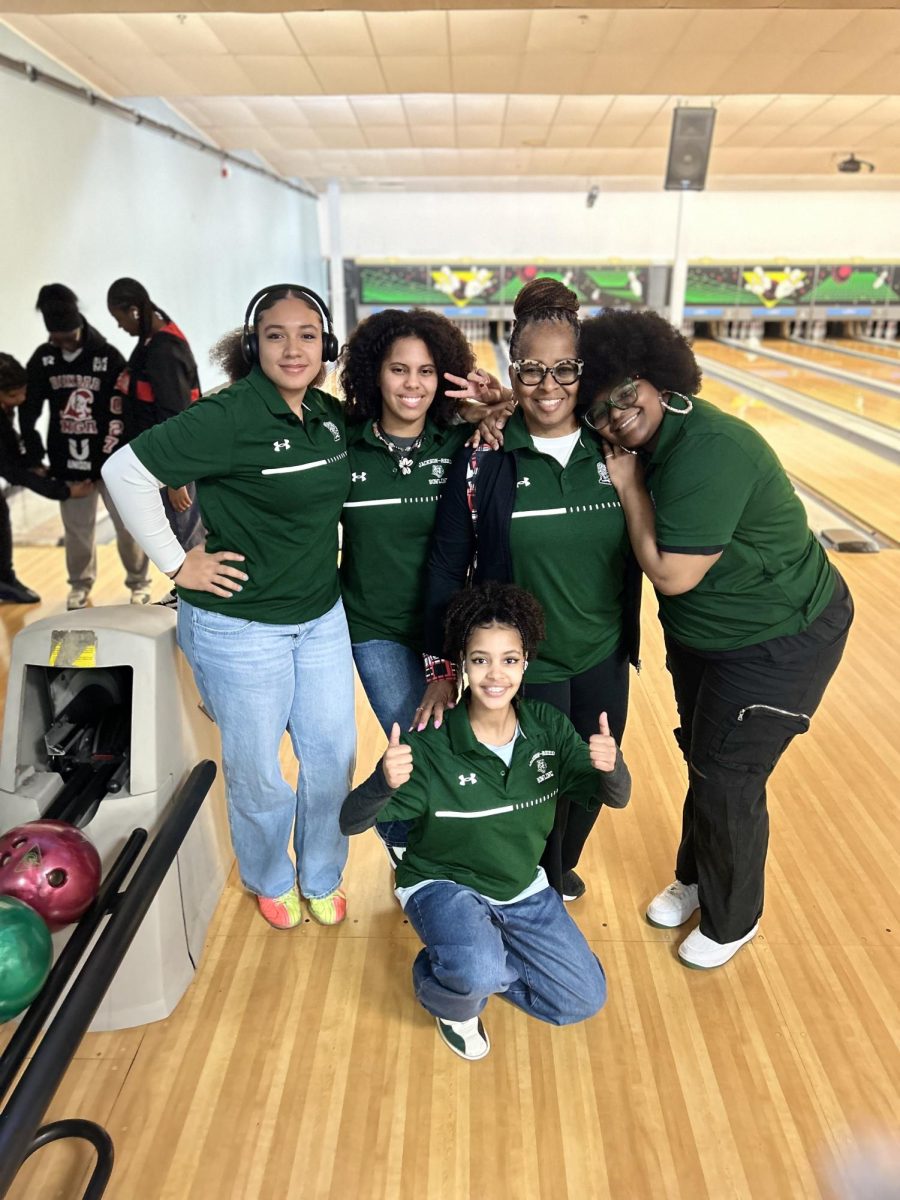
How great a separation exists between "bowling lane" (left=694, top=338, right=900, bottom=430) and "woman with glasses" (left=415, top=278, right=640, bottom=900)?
5809 millimetres

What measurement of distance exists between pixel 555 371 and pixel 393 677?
613 millimetres

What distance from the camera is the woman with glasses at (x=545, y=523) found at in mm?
1311

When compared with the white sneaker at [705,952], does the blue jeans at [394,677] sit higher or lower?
higher

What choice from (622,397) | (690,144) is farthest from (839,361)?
(622,397)

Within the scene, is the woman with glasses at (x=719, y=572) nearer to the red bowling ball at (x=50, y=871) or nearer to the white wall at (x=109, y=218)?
the red bowling ball at (x=50, y=871)

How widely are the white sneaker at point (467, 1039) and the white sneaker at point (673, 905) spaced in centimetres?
45

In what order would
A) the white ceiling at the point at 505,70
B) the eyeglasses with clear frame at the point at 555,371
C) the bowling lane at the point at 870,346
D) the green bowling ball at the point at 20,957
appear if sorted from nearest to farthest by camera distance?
the green bowling ball at the point at 20,957 → the eyeglasses with clear frame at the point at 555,371 → the white ceiling at the point at 505,70 → the bowling lane at the point at 870,346

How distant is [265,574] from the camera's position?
1416mm

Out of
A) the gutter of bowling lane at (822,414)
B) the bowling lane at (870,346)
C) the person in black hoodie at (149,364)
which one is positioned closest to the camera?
the person in black hoodie at (149,364)

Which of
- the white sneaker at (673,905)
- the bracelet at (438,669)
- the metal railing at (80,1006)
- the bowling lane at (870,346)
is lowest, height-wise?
the white sneaker at (673,905)

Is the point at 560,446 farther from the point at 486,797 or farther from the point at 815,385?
the point at 815,385

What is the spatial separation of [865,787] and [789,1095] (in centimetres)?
101

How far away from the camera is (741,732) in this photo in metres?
1.38

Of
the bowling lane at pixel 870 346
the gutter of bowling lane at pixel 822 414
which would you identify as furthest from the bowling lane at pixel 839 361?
the gutter of bowling lane at pixel 822 414
